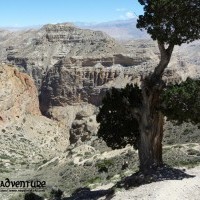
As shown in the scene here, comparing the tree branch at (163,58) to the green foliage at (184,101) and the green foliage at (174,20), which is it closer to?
the green foliage at (174,20)

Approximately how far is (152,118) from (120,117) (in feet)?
8.03

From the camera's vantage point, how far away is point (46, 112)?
139 m

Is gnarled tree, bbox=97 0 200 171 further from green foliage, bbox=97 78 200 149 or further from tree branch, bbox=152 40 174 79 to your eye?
green foliage, bbox=97 78 200 149

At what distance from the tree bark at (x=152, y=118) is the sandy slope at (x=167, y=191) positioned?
119 inches

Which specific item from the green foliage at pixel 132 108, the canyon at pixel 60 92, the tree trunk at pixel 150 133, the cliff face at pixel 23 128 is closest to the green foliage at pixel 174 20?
the green foliage at pixel 132 108

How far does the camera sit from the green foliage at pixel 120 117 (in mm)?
27797

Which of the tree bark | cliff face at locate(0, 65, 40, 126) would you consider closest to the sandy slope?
the tree bark

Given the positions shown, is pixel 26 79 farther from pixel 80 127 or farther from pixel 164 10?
pixel 164 10

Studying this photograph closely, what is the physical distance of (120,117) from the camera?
28562 millimetres

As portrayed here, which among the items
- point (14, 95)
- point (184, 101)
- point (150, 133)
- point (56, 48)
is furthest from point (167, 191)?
point (56, 48)

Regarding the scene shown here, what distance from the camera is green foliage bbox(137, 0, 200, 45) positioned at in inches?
961

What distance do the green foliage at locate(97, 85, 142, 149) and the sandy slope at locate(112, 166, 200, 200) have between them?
5.11 m

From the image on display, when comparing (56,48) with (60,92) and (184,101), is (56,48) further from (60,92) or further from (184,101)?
(184,101)

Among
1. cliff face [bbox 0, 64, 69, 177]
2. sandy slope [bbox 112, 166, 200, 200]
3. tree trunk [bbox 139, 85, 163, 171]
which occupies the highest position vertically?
tree trunk [bbox 139, 85, 163, 171]
